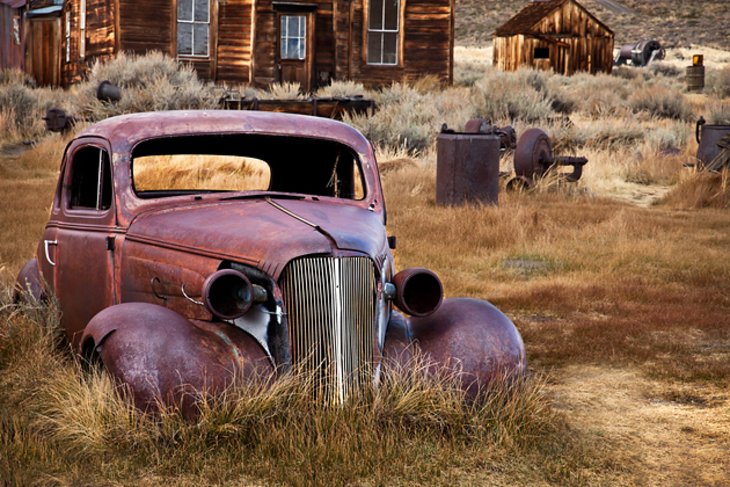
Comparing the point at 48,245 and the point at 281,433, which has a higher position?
the point at 48,245

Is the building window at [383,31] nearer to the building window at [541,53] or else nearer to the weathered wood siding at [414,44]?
the weathered wood siding at [414,44]

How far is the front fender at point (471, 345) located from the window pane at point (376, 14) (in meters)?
20.7

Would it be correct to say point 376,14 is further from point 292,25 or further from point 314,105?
point 314,105

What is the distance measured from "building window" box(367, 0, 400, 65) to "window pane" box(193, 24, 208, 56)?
4.12 metres

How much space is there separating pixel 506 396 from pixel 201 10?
20.1 meters

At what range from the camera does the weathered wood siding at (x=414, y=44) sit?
2462 cm

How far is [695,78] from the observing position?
42531mm

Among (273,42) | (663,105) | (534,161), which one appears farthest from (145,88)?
(663,105)

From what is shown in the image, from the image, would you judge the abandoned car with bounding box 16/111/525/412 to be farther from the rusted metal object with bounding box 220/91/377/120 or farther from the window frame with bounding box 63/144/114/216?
the rusted metal object with bounding box 220/91/377/120

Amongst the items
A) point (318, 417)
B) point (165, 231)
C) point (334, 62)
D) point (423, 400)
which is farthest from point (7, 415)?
point (334, 62)

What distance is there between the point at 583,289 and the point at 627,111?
58.1ft

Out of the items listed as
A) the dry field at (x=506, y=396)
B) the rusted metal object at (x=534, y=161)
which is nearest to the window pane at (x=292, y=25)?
the rusted metal object at (x=534, y=161)

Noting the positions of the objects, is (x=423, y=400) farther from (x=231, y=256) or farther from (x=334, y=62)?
(x=334, y=62)

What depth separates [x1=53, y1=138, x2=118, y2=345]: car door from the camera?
5.12 metres
